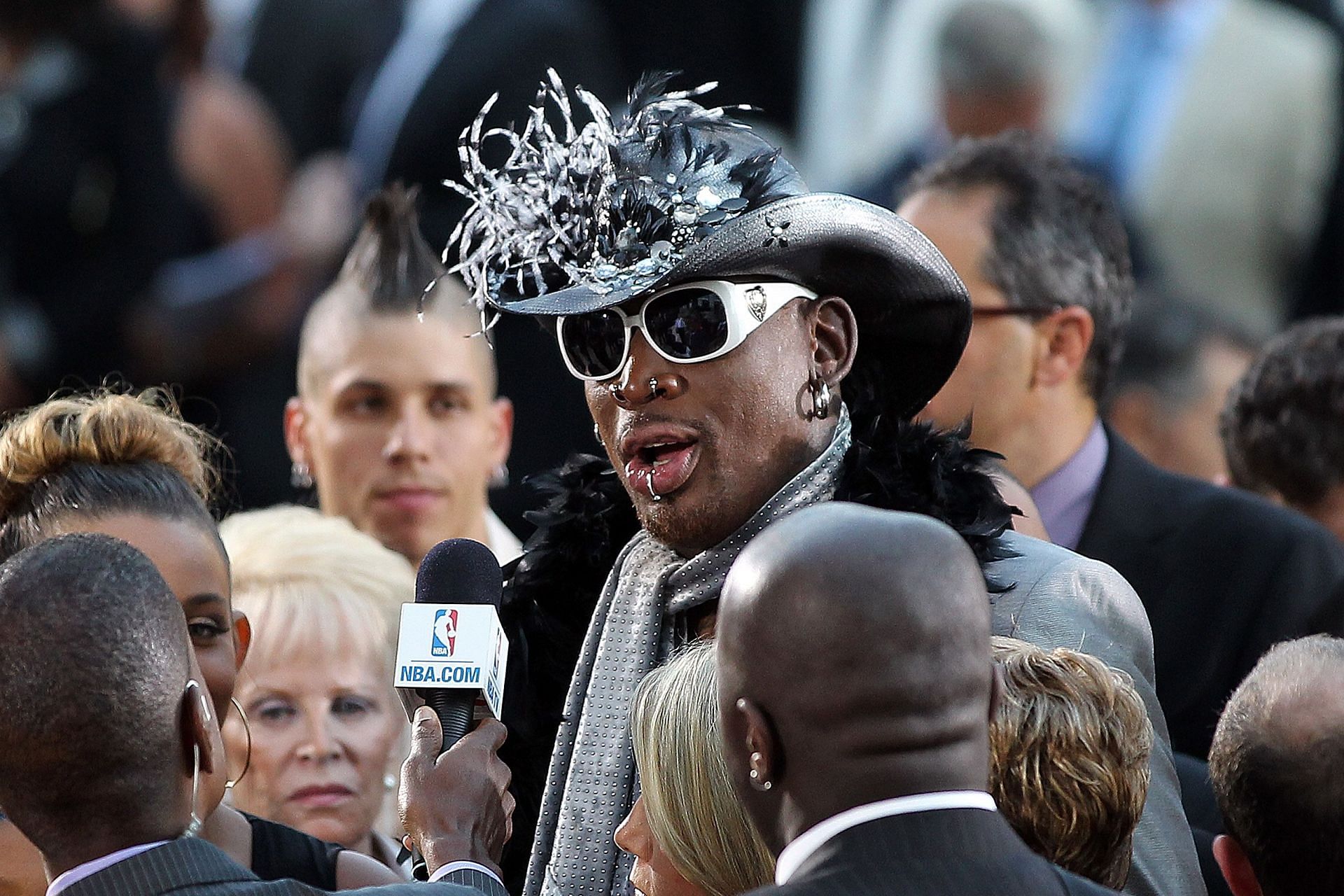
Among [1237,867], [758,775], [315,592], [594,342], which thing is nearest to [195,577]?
[594,342]

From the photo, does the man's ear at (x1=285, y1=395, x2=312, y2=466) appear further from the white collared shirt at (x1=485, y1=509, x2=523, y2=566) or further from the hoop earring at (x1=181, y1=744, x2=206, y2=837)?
the hoop earring at (x1=181, y1=744, x2=206, y2=837)

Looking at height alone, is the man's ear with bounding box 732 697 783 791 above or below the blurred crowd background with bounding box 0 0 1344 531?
below

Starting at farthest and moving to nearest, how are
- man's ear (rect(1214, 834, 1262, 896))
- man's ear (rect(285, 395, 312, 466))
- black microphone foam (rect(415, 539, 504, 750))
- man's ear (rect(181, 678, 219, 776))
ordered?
→ man's ear (rect(285, 395, 312, 466)) < black microphone foam (rect(415, 539, 504, 750)) < man's ear (rect(1214, 834, 1262, 896)) < man's ear (rect(181, 678, 219, 776))

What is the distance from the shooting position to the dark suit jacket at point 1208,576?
4.04 meters

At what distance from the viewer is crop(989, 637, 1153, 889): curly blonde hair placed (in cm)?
255

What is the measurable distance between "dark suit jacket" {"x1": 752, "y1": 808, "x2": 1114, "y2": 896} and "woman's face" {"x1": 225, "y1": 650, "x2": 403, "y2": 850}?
218 centimetres

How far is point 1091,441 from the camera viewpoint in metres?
4.54

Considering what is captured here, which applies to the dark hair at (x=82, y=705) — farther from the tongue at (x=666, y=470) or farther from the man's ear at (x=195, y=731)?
the tongue at (x=666, y=470)

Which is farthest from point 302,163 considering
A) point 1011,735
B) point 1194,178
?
point 1011,735

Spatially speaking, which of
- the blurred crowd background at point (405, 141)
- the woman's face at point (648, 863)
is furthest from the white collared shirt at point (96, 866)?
the blurred crowd background at point (405, 141)

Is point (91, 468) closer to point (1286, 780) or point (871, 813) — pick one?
point (871, 813)

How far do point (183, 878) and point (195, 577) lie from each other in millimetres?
975

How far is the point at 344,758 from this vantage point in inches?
159

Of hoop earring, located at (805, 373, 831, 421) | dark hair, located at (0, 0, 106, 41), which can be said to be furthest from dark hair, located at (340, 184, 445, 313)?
dark hair, located at (0, 0, 106, 41)
